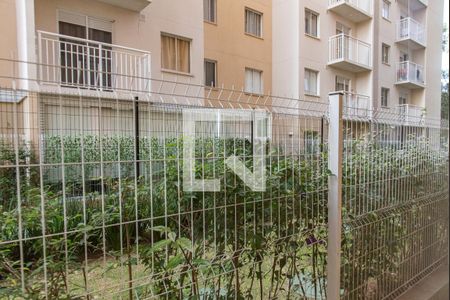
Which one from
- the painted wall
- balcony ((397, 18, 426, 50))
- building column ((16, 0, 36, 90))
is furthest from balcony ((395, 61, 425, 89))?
the painted wall

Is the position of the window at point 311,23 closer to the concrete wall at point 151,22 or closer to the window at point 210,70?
the window at point 210,70

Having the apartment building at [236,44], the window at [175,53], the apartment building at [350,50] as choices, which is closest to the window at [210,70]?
the apartment building at [236,44]

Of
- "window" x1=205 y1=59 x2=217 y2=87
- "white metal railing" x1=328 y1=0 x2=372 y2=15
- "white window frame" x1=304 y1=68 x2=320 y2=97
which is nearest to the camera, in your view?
"window" x1=205 y1=59 x2=217 y2=87

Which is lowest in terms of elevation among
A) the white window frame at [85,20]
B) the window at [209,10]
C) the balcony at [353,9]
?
the white window frame at [85,20]

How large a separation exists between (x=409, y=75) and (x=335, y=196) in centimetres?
908

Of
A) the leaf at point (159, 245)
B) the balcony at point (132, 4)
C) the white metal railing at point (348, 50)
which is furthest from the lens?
the white metal railing at point (348, 50)

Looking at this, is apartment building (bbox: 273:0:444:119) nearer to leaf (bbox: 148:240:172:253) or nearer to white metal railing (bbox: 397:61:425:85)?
white metal railing (bbox: 397:61:425:85)

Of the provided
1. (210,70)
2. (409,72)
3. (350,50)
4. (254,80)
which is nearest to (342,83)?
(350,50)

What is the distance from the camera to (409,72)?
912 cm

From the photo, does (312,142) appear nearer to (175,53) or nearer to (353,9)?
(175,53)

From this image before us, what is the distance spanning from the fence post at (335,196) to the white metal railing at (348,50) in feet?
24.4

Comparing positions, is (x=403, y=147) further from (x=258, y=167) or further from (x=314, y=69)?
(x=314, y=69)

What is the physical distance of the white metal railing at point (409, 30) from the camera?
309 inches

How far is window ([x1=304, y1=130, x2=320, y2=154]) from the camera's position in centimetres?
178
